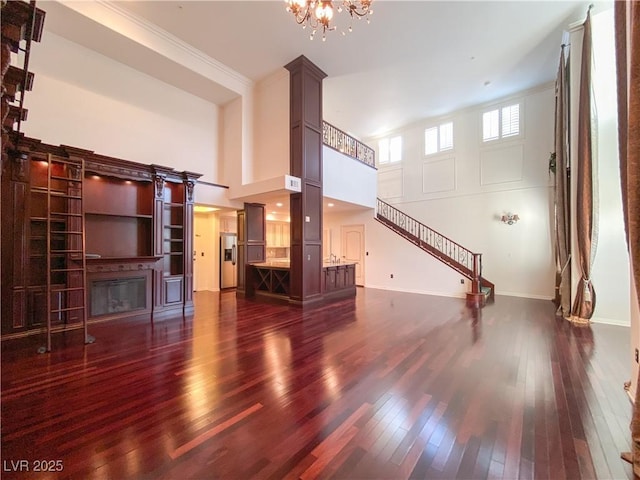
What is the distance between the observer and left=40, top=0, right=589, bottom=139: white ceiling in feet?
15.4

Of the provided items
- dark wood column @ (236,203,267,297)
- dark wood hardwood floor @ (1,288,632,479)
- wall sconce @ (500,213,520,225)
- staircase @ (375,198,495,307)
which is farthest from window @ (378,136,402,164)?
dark wood hardwood floor @ (1,288,632,479)

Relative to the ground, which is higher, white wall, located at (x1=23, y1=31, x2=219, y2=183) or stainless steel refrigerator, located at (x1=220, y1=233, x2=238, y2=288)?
white wall, located at (x1=23, y1=31, x2=219, y2=183)

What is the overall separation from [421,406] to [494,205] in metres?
7.55

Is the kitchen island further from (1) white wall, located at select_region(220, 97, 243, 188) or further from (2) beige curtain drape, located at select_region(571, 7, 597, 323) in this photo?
(2) beige curtain drape, located at select_region(571, 7, 597, 323)

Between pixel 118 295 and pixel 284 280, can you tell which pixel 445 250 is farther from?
pixel 118 295

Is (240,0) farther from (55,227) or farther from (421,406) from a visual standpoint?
(421,406)

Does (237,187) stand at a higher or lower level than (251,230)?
higher

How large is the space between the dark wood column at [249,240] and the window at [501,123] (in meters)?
7.27

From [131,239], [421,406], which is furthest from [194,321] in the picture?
[421,406]

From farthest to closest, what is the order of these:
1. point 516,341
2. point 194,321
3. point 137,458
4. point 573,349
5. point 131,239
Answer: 1. point 131,239
2. point 194,321
3. point 516,341
4. point 573,349
5. point 137,458

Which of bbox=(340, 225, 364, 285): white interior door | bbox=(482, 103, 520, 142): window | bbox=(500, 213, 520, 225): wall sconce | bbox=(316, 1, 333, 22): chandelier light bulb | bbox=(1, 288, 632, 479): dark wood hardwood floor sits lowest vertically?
bbox=(1, 288, 632, 479): dark wood hardwood floor

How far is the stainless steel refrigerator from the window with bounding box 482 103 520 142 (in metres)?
8.47

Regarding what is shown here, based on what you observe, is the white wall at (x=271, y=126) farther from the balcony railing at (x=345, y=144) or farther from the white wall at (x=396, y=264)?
the white wall at (x=396, y=264)

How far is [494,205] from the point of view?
25.8 ft
